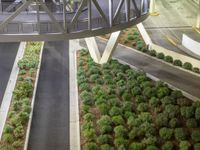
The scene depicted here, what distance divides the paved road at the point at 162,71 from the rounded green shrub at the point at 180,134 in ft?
21.5

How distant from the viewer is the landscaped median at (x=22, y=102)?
2456cm

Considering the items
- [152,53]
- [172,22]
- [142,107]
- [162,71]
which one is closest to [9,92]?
[142,107]

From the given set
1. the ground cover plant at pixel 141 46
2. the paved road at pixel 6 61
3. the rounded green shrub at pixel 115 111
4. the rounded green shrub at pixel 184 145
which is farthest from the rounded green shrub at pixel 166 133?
the paved road at pixel 6 61

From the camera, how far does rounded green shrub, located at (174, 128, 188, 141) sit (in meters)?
24.6

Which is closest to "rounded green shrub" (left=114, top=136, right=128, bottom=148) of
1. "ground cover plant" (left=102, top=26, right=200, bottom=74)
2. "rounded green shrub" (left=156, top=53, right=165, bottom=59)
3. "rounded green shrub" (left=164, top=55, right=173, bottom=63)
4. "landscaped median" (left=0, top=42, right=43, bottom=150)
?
"landscaped median" (left=0, top=42, right=43, bottom=150)

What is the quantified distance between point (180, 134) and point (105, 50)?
48.2ft

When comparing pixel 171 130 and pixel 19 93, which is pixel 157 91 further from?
pixel 19 93

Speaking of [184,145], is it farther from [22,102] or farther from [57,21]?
[22,102]

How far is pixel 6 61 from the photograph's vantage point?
128 feet

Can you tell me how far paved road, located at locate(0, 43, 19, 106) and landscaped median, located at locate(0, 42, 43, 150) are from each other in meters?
1.20

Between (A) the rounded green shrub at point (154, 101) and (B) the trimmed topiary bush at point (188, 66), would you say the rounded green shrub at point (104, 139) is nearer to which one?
(A) the rounded green shrub at point (154, 101)

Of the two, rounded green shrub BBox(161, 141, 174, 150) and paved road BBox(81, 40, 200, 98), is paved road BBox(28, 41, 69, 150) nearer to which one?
paved road BBox(81, 40, 200, 98)

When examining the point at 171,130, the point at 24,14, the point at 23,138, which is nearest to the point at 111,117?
the point at 171,130

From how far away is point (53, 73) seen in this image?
3609 cm
